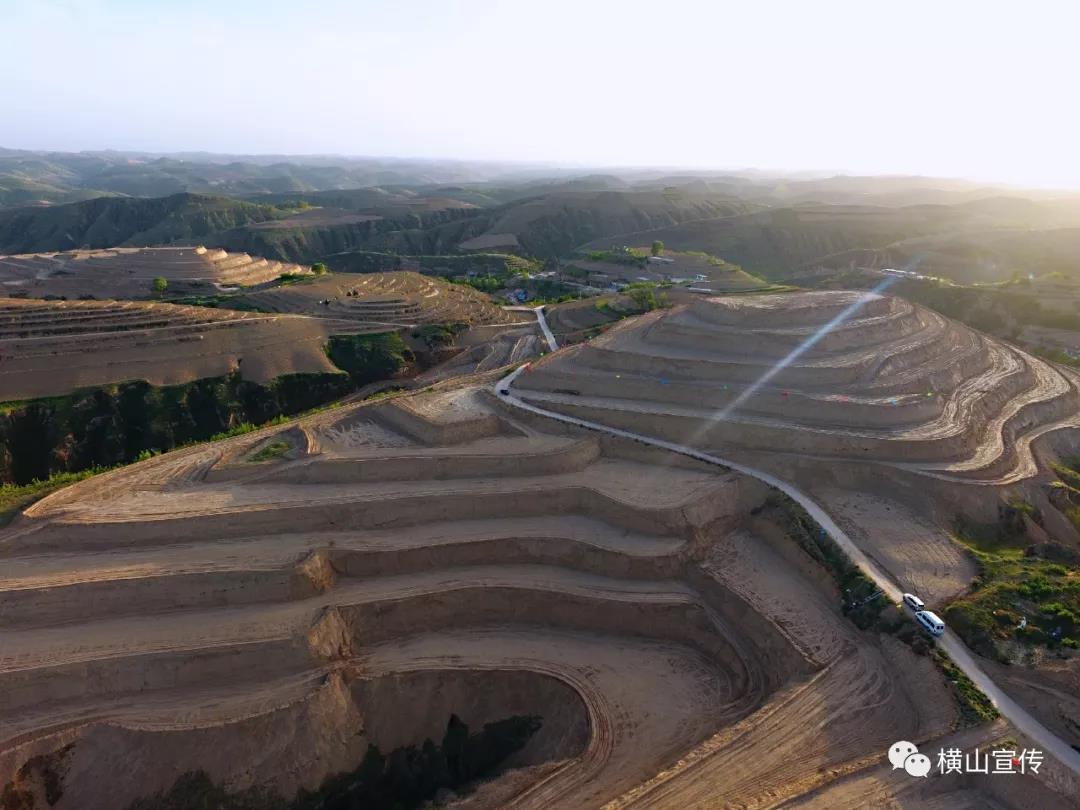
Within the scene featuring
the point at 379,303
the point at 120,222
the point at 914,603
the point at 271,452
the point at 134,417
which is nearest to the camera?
the point at 914,603

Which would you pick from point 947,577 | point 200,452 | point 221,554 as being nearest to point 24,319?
point 200,452

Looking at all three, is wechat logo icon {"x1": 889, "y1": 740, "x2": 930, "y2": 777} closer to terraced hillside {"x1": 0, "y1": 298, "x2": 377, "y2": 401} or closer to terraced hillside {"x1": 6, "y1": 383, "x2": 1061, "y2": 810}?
terraced hillside {"x1": 6, "y1": 383, "x2": 1061, "y2": 810}

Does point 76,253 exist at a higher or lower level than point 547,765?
higher

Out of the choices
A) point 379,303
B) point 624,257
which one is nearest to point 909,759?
point 379,303

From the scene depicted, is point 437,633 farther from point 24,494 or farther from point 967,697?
point 24,494

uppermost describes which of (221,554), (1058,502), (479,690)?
(1058,502)

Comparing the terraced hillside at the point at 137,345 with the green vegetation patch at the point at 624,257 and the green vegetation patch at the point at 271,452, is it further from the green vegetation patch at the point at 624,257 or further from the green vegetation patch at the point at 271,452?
the green vegetation patch at the point at 624,257

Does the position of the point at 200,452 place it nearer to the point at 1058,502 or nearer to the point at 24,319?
the point at 24,319

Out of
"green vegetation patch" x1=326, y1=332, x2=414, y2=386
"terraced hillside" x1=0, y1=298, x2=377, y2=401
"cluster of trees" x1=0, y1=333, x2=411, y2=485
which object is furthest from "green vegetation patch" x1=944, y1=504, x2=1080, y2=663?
"terraced hillside" x1=0, y1=298, x2=377, y2=401
